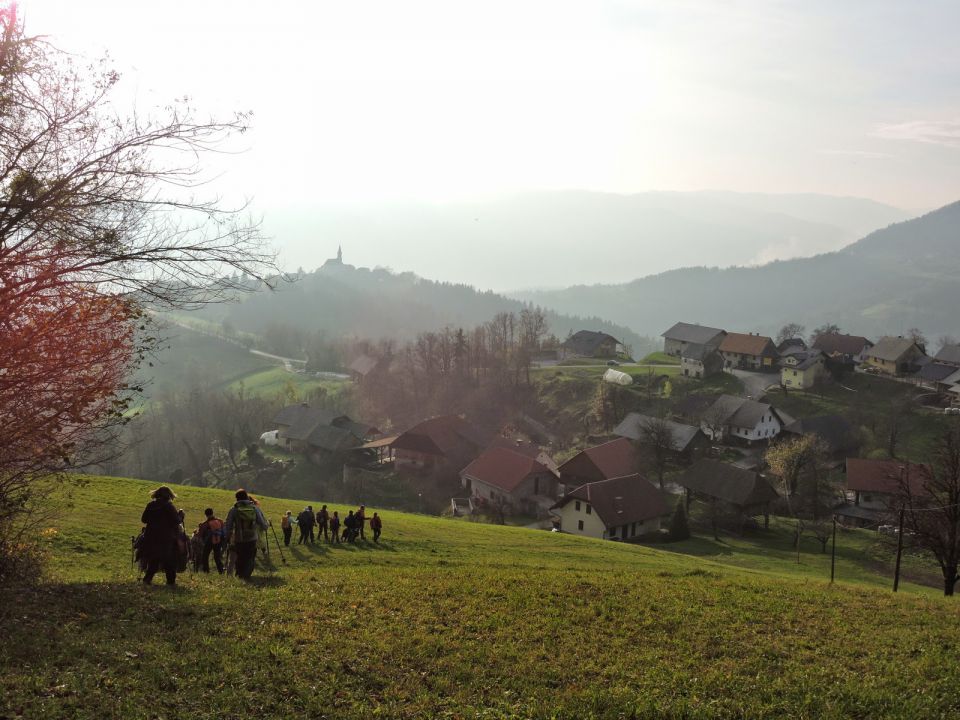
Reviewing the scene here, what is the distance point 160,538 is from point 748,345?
331 feet

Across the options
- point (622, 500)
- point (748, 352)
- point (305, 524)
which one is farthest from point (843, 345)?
point (305, 524)

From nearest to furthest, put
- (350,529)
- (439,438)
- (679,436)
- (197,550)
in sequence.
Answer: (197,550) < (350,529) < (679,436) < (439,438)

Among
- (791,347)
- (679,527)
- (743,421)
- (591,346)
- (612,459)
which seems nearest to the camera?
(679,527)

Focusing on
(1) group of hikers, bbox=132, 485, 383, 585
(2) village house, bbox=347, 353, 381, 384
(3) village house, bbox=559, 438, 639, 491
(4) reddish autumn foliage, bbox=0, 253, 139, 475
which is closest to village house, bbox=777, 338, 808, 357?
(3) village house, bbox=559, 438, 639, 491

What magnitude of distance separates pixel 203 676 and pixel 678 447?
6887 centimetres

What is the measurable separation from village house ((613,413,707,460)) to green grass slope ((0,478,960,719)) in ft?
187

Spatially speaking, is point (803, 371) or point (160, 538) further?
point (803, 371)

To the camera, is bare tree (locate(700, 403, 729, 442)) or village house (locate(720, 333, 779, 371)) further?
village house (locate(720, 333, 779, 371))

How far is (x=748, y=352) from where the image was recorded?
101 meters

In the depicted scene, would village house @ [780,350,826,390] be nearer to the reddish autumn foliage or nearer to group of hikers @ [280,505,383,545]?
group of hikers @ [280,505,383,545]

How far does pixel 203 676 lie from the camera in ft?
29.6

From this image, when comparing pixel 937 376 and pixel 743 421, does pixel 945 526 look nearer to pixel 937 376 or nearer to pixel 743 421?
pixel 743 421

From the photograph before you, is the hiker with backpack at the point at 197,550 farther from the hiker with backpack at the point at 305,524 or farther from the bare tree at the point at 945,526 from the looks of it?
the bare tree at the point at 945,526

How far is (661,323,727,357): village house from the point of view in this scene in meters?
103
